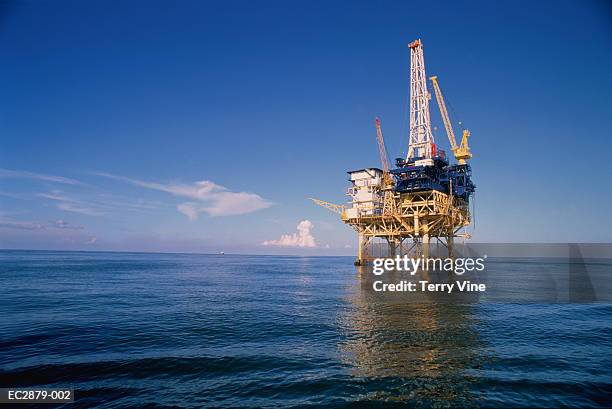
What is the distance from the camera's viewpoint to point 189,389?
541 inches

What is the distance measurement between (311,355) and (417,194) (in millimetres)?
55353

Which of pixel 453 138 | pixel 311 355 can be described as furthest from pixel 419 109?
pixel 311 355

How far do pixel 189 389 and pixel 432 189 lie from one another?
6041 centimetres

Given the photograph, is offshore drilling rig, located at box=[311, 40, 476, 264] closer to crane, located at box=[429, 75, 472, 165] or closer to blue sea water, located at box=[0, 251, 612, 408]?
crane, located at box=[429, 75, 472, 165]

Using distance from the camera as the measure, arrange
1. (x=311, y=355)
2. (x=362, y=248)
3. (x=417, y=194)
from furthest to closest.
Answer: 1. (x=362, y=248)
2. (x=417, y=194)
3. (x=311, y=355)

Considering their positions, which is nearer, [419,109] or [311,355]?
[311,355]

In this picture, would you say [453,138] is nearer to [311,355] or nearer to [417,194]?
[417,194]

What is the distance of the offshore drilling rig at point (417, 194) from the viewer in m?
66.9

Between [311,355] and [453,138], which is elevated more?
[453,138]

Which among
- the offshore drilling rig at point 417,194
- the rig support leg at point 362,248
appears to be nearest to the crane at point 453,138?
the offshore drilling rig at point 417,194

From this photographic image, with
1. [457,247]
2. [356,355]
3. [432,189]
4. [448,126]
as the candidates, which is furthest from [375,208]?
[356,355]

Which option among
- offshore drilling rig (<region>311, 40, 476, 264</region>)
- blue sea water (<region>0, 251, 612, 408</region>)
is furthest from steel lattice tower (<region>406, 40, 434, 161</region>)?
blue sea water (<region>0, 251, 612, 408</region>)

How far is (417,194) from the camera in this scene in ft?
219

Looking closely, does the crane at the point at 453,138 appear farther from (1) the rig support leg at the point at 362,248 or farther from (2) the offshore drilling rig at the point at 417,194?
(1) the rig support leg at the point at 362,248
